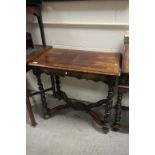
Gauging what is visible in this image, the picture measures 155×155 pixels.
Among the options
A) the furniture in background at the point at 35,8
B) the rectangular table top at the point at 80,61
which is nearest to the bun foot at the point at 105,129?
the rectangular table top at the point at 80,61

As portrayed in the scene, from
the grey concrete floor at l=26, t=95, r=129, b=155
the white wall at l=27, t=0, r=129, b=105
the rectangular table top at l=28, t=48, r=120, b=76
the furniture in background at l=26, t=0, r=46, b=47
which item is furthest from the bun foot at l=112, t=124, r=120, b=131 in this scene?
the furniture in background at l=26, t=0, r=46, b=47

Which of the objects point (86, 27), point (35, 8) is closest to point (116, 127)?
point (86, 27)

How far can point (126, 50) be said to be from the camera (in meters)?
1.48

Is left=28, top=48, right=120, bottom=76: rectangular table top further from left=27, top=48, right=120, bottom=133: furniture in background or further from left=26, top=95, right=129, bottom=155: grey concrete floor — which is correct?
left=26, top=95, right=129, bottom=155: grey concrete floor

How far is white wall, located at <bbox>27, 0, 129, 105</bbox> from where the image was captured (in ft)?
5.27

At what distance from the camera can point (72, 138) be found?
5.39 feet

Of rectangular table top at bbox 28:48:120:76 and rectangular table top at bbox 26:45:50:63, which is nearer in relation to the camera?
rectangular table top at bbox 28:48:120:76

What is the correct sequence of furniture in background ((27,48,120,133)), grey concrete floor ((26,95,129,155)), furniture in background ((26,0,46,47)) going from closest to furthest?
furniture in background ((27,48,120,133)) < grey concrete floor ((26,95,129,155)) < furniture in background ((26,0,46,47))

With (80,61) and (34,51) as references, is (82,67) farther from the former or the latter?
(34,51)

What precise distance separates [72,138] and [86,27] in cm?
108

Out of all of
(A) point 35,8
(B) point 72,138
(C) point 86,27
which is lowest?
(B) point 72,138

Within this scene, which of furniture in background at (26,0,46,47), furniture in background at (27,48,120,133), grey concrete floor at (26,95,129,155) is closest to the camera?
furniture in background at (27,48,120,133)
